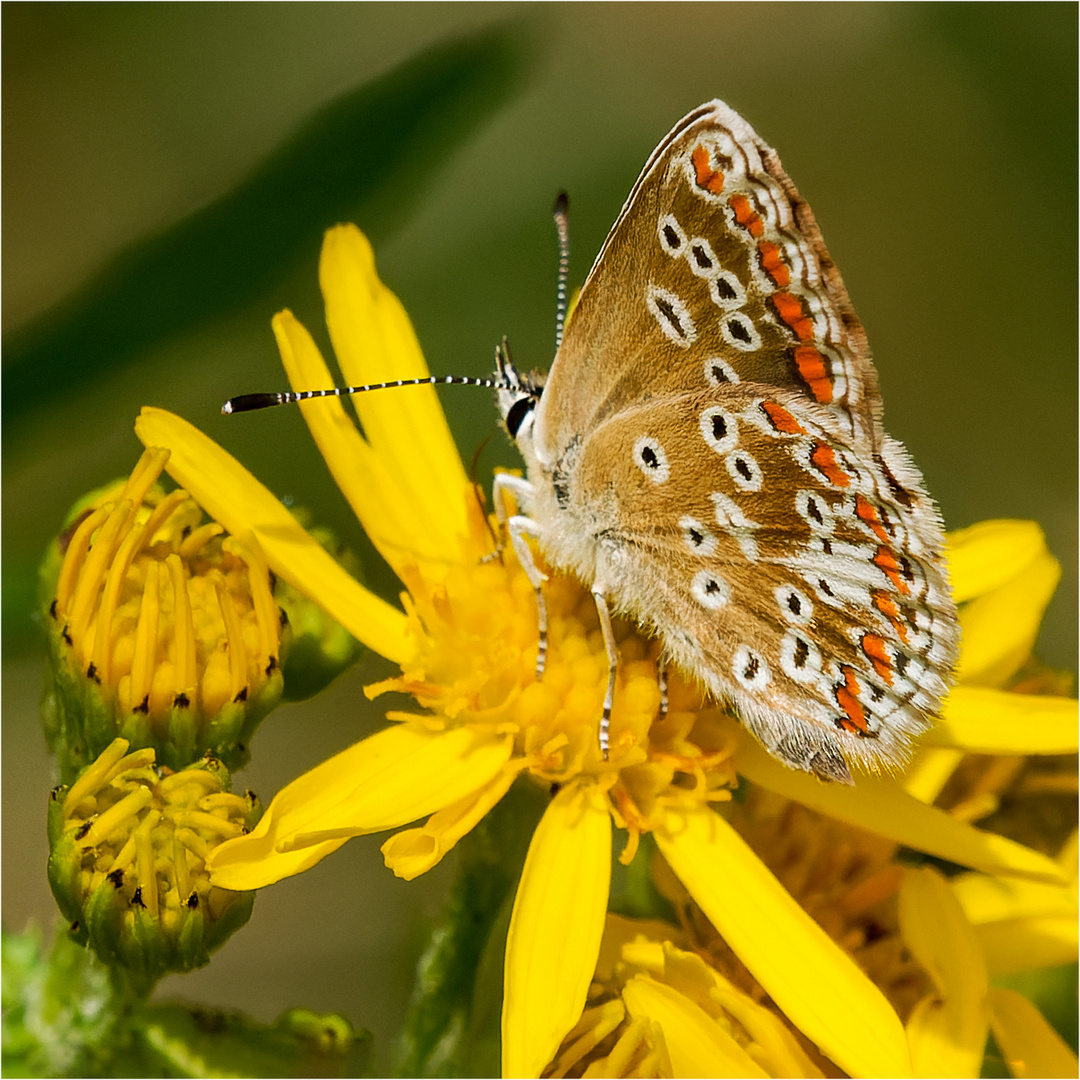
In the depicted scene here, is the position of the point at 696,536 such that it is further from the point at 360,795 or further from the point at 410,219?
the point at 410,219

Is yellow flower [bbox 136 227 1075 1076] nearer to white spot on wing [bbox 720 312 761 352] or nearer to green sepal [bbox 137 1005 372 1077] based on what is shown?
green sepal [bbox 137 1005 372 1077]

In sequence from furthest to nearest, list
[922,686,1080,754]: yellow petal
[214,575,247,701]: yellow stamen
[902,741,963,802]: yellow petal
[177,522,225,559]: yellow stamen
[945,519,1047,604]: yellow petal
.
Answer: [945,519,1047,604]: yellow petal → [902,741,963,802]: yellow petal → [922,686,1080,754]: yellow petal → [177,522,225,559]: yellow stamen → [214,575,247,701]: yellow stamen

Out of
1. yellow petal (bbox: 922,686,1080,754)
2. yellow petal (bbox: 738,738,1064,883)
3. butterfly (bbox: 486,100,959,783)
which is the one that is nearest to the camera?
butterfly (bbox: 486,100,959,783)

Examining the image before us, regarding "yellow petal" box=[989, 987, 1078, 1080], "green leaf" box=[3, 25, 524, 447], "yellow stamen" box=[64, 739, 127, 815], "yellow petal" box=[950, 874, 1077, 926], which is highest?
"green leaf" box=[3, 25, 524, 447]

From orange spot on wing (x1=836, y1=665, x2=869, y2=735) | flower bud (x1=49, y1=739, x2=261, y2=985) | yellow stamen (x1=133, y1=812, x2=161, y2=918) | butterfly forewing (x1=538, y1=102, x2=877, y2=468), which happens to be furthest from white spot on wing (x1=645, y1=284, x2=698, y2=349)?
yellow stamen (x1=133, y1=812, x2=161, y2=918)

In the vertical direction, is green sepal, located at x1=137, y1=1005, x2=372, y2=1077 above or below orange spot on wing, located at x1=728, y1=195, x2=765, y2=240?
below

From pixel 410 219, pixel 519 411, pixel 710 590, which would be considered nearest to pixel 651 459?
pixel 710 590
